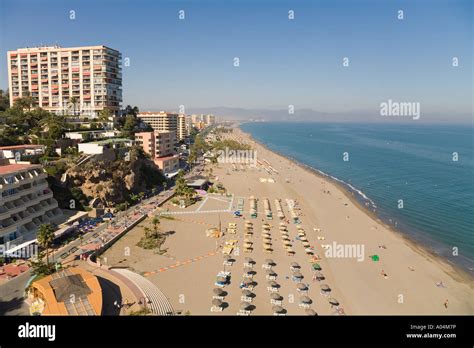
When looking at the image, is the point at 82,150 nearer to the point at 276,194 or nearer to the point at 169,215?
the point at 169,215

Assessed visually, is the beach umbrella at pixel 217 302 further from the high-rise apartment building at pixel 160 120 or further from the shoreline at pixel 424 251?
the high-rise apartment building at pixel 160 120

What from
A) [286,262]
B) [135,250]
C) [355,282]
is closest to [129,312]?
[135,250]

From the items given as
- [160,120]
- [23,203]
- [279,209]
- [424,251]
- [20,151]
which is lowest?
[424,251]

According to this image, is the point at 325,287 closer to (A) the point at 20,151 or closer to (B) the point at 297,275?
(B) the point at 297,275

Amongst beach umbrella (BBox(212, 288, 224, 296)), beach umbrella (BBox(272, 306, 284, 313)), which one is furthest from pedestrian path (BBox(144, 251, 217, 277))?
beach umbrella (BBox(272, 306, 284, 313))

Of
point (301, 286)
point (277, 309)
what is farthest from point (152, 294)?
point (301, 286)

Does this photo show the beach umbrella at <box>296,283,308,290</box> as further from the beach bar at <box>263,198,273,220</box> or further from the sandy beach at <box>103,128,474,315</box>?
the beach bar at <box>263,198,273,220</box>
